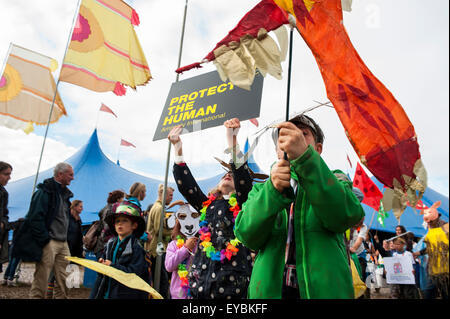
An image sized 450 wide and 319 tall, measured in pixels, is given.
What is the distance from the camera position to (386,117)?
1.56m

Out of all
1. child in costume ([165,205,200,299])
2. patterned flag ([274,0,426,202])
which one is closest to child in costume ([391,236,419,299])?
child in costume ([165,205,200,299])

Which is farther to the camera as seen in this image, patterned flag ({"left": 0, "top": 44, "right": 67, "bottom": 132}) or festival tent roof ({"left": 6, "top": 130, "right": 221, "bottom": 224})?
festival tent roof ({"left": 6, "top": 130, "right": 221, "bottom": 224})

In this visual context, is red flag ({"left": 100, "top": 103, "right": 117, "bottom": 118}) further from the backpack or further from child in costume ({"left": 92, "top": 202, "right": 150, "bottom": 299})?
child in costume ({"left": 92, "top": 202, "right": 150, "bottom": 299})

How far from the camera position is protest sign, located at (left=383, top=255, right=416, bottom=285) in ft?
17.2

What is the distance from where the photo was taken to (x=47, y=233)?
3342 mm

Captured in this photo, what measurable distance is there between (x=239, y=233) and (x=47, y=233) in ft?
9.80

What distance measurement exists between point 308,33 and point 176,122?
1.44 metres

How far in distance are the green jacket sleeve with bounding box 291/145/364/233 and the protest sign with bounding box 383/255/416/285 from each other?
5.27 meters

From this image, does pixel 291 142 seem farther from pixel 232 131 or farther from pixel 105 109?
pixel 105 109

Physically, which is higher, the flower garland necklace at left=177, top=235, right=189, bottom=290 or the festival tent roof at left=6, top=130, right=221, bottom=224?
the festival tent roof at left=6, top=130, right=221, bottom=224

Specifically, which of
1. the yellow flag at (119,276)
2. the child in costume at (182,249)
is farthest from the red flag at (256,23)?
the child in costume at (182,249)

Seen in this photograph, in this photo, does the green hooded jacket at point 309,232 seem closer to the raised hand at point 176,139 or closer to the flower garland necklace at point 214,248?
the flower garland necklace at point 214,248

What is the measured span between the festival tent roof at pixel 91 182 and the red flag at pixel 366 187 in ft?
13.7
